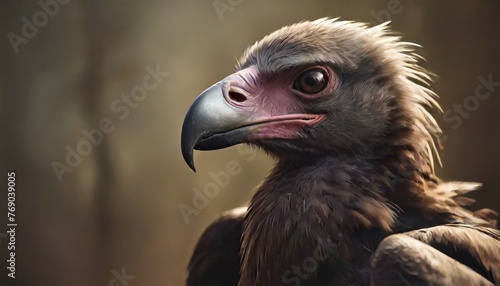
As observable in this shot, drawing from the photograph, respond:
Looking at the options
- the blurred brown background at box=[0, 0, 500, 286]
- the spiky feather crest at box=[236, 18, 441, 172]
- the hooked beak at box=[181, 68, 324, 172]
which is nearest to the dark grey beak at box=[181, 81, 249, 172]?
the hooked beak at box=[181, 68, 324, 172]

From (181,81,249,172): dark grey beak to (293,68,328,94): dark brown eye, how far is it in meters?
0.17

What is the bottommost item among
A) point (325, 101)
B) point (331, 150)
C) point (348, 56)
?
point (331, 150)

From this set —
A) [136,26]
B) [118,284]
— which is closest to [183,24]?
[136,26]

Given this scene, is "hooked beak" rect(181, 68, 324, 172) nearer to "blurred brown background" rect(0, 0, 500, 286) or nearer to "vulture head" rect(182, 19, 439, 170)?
"vulture head" rect(182, 19, 439, 170)

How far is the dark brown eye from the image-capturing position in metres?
1.29

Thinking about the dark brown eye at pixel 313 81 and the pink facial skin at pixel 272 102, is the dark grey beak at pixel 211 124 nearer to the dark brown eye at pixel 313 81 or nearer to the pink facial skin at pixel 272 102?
the pink facial skin at pixel 272 102

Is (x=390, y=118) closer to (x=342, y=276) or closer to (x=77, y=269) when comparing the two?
(x=342, y=276)

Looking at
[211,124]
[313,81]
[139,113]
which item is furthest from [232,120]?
[139,113]

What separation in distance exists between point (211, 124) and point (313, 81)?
0.26m

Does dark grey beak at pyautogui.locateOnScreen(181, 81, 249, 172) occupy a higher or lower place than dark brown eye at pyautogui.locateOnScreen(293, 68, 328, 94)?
lower

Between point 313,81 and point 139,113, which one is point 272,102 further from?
point 139,113

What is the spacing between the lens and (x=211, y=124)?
1200mm

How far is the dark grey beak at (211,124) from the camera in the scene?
1.20 metres

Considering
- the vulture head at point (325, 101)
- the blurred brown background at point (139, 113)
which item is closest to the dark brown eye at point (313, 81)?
the vulture head at point (325, 101)
